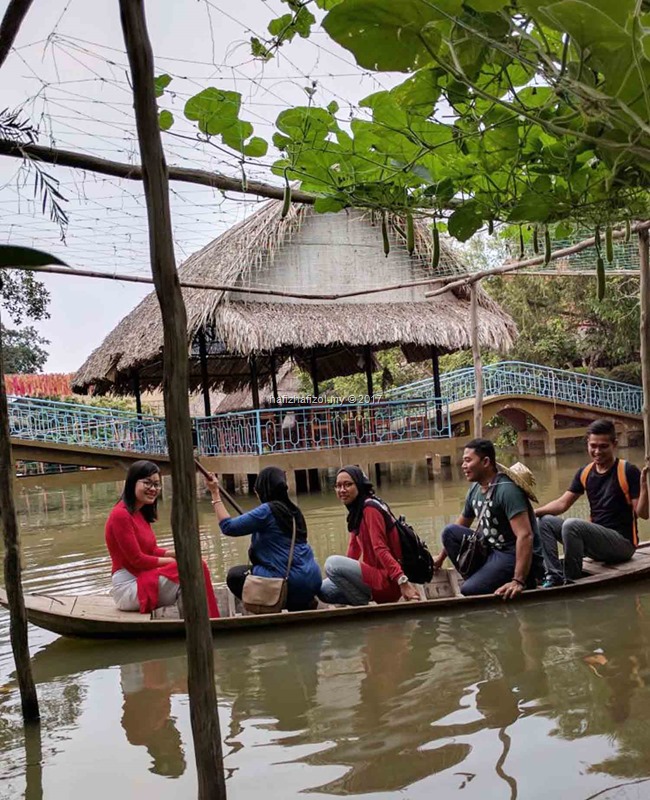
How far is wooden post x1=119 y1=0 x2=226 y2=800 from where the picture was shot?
2.26 meters

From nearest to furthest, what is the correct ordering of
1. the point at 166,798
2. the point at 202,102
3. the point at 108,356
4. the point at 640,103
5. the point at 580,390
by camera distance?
1. the point at 640,103
2. the point at 202,102
3. the point at 166,798
4. the point at 108,356
5. the point at 580,390

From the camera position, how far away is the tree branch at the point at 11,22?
9.00ft

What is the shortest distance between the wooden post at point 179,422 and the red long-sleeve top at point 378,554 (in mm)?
2697

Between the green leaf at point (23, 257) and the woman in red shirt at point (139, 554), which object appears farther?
the woman in red shirt at point (139, 554)

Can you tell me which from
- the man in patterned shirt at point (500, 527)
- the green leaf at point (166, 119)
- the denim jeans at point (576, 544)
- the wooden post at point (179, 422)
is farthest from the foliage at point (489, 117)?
the denim jeans at point (576, 544)

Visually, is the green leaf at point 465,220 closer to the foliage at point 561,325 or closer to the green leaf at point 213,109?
the green leaf at point 213,109

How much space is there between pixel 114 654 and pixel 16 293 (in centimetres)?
963

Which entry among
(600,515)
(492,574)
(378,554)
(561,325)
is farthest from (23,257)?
(561,325)

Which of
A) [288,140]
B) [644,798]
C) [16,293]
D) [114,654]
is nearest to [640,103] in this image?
[288,140]

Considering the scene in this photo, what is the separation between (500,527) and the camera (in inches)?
199

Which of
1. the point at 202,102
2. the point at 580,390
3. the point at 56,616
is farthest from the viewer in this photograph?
the point at 580,390

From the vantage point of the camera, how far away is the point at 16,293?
1314 centimetres

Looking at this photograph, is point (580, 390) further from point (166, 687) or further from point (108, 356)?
point (166, 687)

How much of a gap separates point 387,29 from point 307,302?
12392 mm
